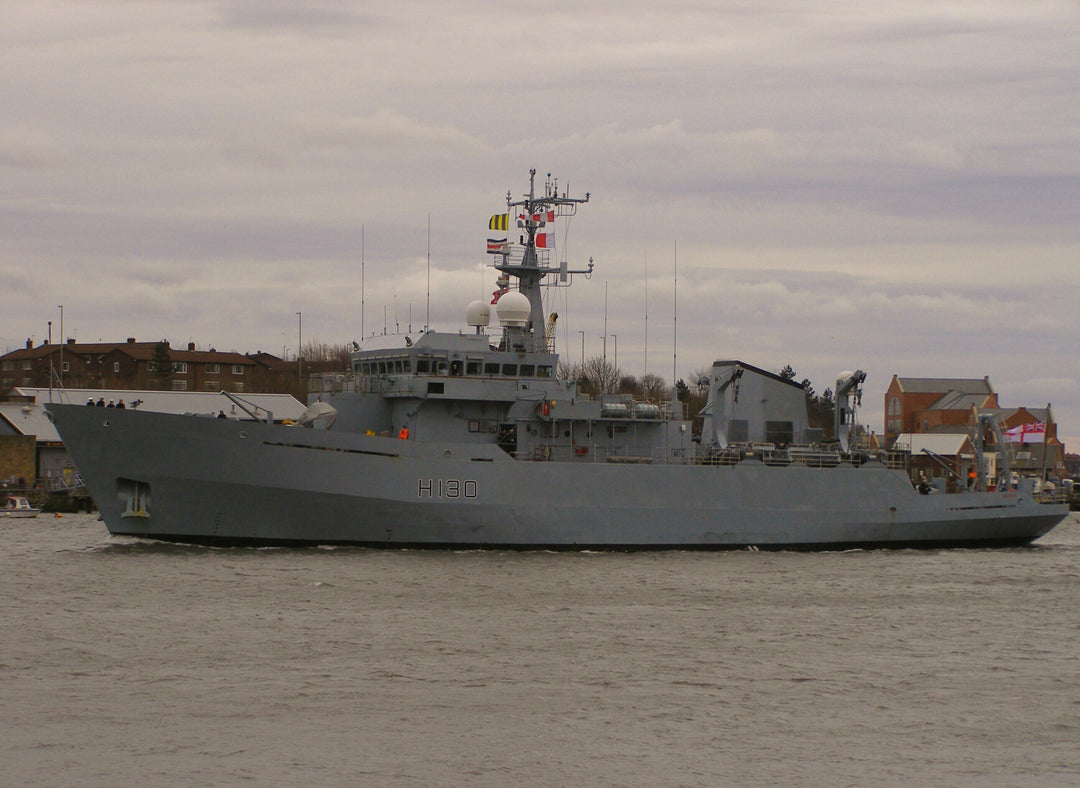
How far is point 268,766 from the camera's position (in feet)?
37.1

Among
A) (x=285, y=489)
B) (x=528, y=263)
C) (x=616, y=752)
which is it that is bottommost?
(x=616, y=752)

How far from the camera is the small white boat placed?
40906 mm

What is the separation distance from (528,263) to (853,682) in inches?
647

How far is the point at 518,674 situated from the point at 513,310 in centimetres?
1400

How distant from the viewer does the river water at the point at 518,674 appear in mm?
11617

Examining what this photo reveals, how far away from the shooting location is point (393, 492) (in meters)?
24.9

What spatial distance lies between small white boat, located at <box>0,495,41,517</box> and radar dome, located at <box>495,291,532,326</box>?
68.5 ft

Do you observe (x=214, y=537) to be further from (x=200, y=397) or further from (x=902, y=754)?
(x=200, y=397)

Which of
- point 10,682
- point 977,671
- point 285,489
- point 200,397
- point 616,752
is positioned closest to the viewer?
point 616,752

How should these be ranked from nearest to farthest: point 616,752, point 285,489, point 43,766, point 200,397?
point 43,766, point 616,752, point 285,489, point 200,397

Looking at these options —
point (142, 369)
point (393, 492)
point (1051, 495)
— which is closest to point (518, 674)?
point (393, 492)

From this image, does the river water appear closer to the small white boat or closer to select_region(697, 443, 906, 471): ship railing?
select_region(697, 443, 906, 471): ship railing

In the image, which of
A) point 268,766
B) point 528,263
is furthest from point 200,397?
point 268,766

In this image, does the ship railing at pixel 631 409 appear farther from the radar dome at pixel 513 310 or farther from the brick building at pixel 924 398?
the brick building at pixel 924 398
